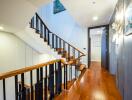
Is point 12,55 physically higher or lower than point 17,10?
lower

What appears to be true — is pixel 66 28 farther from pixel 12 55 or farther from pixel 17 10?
pixel 17 10

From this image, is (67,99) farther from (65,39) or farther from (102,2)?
(65,39)

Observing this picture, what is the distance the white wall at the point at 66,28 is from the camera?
23.4ft

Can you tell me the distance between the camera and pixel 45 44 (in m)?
5.30

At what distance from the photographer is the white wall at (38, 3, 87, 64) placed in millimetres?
7129

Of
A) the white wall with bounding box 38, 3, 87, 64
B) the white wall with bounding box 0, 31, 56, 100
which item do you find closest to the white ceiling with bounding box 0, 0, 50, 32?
the white wall with bounding box 0, 31, 56, 100


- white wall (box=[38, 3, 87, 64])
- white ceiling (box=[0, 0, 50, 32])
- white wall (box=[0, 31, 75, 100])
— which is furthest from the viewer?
white wall (box=[38, 3, 87, 64])

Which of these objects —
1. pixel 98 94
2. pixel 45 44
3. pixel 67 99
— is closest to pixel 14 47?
pixel 45 44

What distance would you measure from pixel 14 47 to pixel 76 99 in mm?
3324

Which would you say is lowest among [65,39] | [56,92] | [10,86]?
[10,86]

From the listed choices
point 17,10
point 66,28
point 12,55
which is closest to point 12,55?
point 12,55

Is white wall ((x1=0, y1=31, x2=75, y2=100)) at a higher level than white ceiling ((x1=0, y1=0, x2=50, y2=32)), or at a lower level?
lower

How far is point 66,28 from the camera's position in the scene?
299 inches

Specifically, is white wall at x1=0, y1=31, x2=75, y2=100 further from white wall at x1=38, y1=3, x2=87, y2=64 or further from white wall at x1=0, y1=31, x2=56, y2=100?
white wall at x1=38, y1=3, x2=87, y2=64
